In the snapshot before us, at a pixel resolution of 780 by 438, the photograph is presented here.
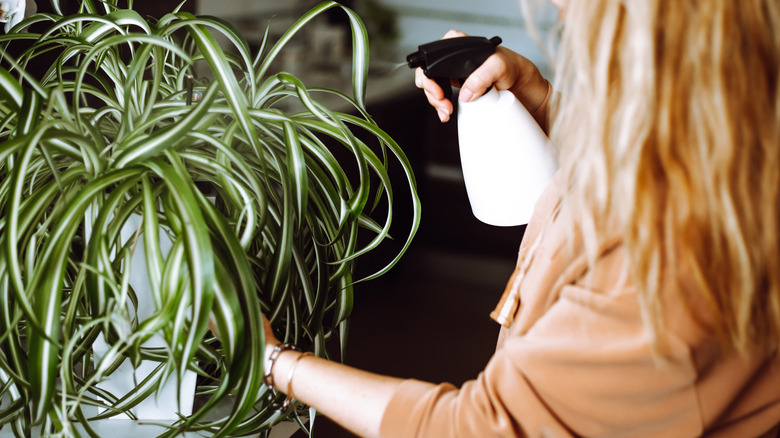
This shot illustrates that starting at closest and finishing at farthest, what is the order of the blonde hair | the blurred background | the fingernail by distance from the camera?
the blonde hair
the fingernail
the blurred background

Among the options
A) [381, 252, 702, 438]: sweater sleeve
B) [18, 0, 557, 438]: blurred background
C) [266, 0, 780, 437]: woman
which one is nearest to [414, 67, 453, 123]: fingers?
[266, 0, 780, 437]: woman

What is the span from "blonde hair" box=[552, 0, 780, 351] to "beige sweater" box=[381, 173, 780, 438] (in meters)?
0.03

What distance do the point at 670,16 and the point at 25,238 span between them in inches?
26.5

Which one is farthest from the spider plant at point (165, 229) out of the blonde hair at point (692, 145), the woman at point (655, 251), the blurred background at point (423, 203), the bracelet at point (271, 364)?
the blurred background at point (423, 203)

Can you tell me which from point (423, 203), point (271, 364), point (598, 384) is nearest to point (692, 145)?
point (598, 384)

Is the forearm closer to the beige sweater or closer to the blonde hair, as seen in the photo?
the beige sweater

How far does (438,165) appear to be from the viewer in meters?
1.60

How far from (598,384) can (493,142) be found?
351 mm

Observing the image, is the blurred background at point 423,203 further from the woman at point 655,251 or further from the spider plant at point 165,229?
the woman at point 655,251

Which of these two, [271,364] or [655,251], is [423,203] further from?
[655,251]

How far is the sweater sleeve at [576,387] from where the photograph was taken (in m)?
0.58

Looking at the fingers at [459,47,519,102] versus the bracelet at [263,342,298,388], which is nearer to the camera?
the bracelet at [263,342,298,388]

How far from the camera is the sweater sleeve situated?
580mm

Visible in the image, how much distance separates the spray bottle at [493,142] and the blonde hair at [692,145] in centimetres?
25
